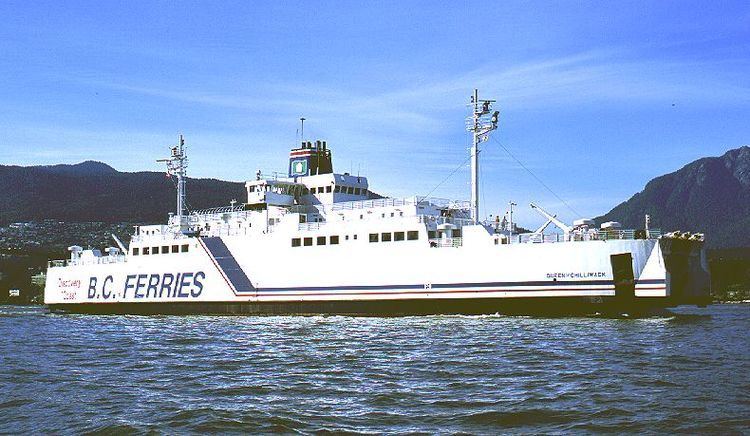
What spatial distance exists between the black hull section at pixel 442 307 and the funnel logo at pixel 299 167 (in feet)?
28.2

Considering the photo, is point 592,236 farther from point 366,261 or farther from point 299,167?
point 299,167

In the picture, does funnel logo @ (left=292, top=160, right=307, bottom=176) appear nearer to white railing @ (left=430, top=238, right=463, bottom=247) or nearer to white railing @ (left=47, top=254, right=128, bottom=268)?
white railing @ (left=47, top=254, right=128, bottom=268)

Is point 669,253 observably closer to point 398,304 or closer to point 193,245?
point 398,304

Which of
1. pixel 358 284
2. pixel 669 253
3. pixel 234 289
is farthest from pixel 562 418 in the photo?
pixel 234 289

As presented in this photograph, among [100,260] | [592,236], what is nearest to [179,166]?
[100,260]

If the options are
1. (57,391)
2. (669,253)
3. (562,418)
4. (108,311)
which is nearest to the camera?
(562,418)

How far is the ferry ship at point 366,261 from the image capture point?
1104 inches

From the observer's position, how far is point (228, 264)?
36.9 metres

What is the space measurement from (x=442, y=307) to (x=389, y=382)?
17.2 m

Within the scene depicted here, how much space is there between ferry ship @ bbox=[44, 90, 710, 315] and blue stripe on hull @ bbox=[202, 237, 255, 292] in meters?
0.06

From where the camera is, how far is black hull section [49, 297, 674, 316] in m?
27.9

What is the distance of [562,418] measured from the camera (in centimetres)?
1033

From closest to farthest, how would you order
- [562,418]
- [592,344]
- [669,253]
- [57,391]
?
[562,418], [57,391], [592,344], [669,253]

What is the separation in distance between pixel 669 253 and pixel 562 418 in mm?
19636
